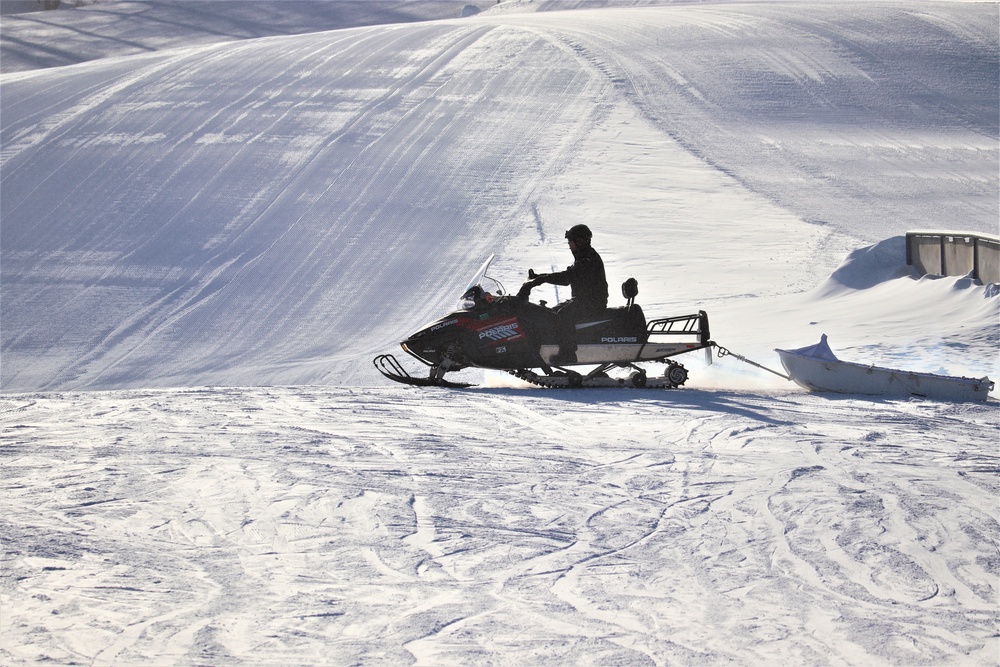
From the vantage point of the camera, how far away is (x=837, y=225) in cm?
1703

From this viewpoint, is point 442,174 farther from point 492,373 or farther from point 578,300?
point 578,300

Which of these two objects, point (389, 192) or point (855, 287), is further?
point (389, 192)

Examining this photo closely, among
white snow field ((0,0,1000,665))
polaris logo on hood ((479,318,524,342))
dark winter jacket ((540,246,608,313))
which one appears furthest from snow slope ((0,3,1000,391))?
polaris logo on hood ((479,318,524,342))

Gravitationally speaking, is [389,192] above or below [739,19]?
below

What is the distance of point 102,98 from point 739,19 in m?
16.2

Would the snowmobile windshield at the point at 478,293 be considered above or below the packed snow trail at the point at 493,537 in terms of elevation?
above

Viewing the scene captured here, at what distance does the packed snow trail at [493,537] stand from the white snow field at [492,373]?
0.07 ft

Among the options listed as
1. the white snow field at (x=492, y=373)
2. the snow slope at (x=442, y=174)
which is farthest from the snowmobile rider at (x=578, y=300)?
the snow slope at (x=442, y=174)

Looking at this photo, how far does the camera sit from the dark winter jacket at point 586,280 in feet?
30.5

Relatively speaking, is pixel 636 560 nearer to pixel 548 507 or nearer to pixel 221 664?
pixel 548 507

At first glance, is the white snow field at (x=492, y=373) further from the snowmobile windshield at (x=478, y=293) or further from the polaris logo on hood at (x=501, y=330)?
the snowmobile windshield at (x=478, y=293)

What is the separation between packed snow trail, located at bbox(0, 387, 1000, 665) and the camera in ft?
14.0

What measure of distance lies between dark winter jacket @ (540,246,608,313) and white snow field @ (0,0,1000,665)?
0.79 meters

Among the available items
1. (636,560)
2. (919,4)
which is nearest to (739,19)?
(919,4)
